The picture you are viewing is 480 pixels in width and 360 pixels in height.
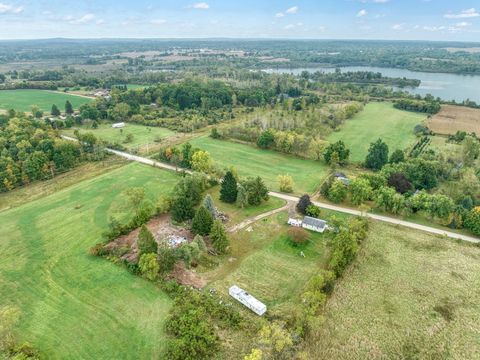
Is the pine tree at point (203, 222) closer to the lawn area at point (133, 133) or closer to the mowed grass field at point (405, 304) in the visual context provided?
the mowed grass field at point (405, 304)

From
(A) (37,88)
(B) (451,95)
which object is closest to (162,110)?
(A) (37,88)

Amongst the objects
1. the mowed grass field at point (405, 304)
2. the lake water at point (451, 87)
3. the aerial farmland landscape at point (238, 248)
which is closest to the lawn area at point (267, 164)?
the aerial farmland landscape at point (238, 248)

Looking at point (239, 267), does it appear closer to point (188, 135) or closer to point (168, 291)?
point (168, 291)

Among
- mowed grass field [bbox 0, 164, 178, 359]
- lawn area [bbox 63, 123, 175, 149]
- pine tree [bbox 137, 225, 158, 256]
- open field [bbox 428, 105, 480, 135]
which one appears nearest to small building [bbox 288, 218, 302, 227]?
pine tree [bbox 137, 225, 158, 256]

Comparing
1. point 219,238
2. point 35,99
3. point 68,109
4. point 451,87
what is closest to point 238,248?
point 219,238

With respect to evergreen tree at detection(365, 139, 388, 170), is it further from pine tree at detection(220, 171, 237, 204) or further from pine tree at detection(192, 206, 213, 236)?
pine tree at detection(192, 206, 213, 236)
